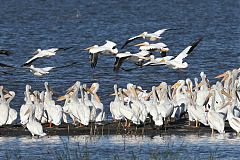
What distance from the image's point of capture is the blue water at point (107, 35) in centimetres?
2623

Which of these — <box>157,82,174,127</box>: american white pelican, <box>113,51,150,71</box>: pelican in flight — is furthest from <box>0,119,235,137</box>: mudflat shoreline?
<box>113,51,150,71</box>: pelican in flight

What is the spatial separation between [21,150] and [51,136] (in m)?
1.62

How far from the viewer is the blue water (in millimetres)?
26234

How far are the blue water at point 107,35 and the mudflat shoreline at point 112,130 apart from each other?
757 mm

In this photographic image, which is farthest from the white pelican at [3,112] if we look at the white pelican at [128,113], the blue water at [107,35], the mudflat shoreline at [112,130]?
the white pelican at [128,113]

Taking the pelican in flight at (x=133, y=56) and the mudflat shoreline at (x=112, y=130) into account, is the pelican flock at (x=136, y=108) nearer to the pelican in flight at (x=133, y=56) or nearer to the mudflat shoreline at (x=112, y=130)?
the pelican in flight at (x=133, y=56)

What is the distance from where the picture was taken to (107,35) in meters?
42.3

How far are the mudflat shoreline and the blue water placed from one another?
0.76 meters

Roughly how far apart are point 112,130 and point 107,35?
2454 centimetres

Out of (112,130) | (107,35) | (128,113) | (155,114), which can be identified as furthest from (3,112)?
(107,35)

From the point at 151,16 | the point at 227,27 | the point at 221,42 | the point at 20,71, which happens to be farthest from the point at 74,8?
the point at 20,71

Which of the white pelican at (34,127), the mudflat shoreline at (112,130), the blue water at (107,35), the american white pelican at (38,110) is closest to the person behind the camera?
the white pelican at (34,127)

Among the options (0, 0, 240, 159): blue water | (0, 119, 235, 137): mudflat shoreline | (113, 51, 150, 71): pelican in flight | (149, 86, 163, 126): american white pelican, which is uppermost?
(0, 0, 240, 159): blue water

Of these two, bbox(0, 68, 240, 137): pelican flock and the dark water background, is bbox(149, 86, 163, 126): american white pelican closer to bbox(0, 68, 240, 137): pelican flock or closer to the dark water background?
bbox(0, 68, 240, 137): pelican flock
